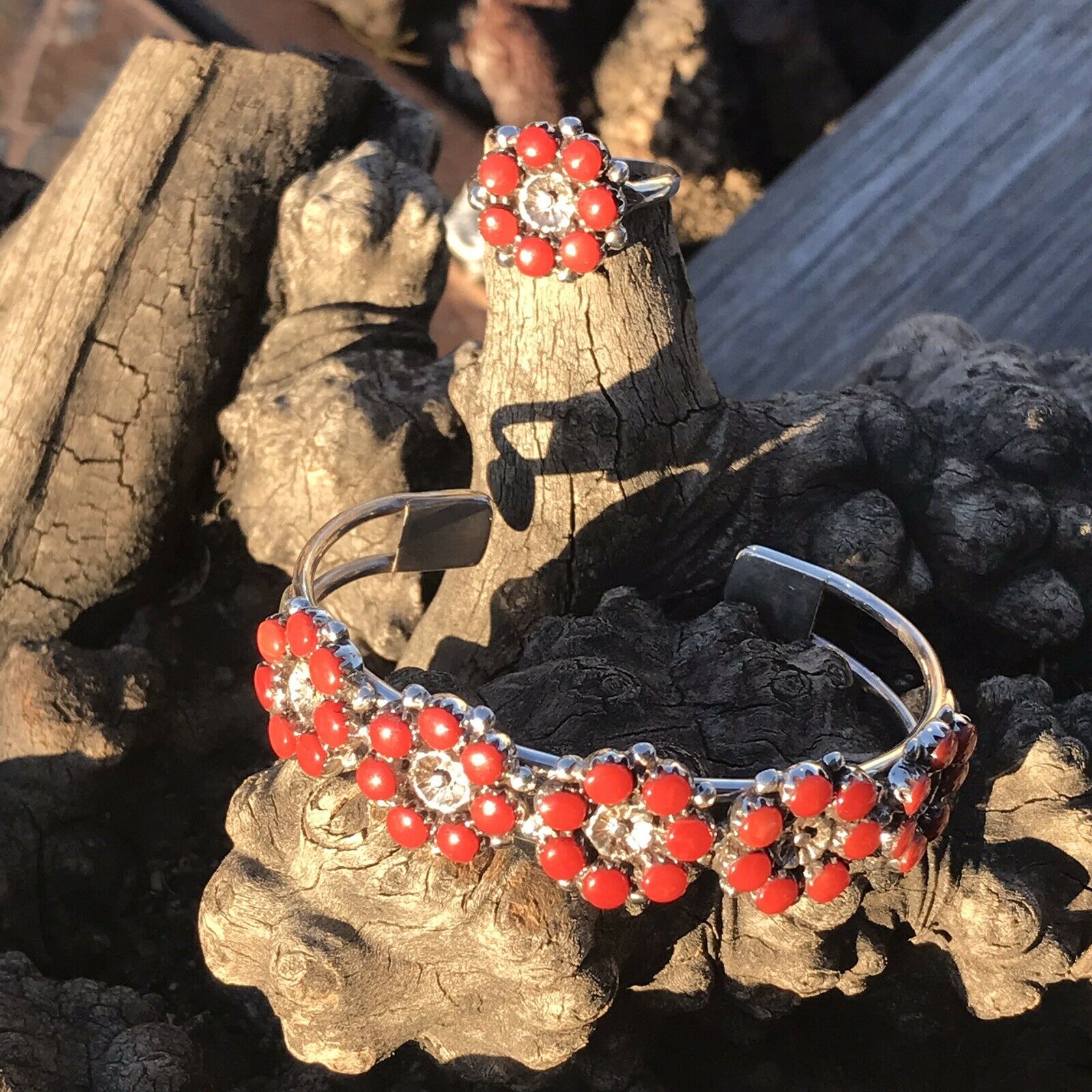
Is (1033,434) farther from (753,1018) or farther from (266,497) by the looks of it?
(266,497)

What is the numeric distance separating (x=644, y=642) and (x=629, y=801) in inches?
7.2

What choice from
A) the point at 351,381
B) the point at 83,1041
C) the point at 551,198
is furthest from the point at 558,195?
the point at 83,1041

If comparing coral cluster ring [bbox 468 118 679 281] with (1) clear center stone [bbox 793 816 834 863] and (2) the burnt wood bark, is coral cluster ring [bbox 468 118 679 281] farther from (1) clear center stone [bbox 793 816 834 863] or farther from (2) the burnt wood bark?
(2) the burnt wood bark

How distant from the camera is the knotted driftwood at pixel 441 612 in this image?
0.96 m

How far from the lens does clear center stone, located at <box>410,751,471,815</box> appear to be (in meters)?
0.91

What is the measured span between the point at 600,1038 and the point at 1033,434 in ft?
2.60

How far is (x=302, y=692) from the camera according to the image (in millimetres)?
1062

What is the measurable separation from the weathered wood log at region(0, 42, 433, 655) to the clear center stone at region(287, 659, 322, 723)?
409 mm

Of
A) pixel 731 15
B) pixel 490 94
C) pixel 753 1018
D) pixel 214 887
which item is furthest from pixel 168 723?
pixel 731 15

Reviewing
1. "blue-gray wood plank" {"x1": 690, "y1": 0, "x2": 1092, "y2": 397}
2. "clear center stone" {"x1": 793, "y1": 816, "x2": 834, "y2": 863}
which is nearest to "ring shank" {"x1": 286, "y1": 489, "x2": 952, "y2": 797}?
"clear center stone" {"x1": 793, "y1": 816, "x2": 834, "y2": 863}

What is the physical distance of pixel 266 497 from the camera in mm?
1363

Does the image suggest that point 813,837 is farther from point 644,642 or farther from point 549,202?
point 549,202

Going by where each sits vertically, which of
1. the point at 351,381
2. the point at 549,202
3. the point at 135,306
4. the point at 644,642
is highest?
the point at 549,202

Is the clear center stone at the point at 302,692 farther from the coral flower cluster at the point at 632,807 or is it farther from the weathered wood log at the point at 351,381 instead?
the weathered wood log at the point at 351,381
